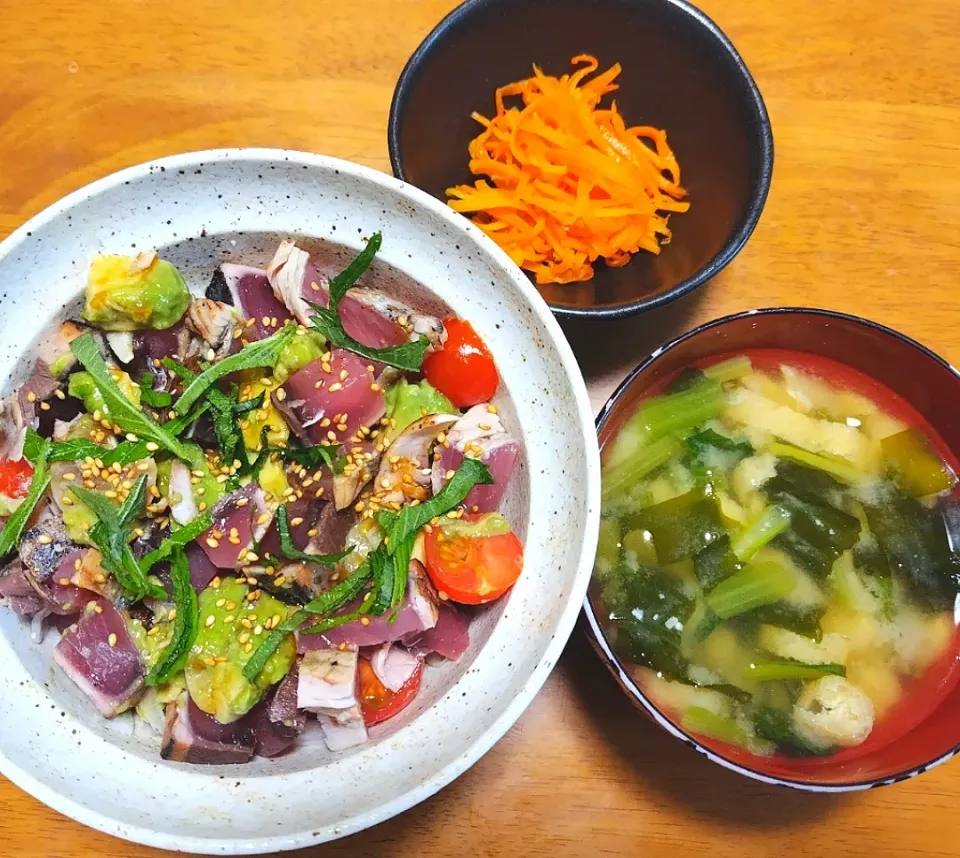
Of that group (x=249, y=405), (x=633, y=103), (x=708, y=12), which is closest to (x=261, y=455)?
(x=249, y=405)

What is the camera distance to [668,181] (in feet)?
5.71

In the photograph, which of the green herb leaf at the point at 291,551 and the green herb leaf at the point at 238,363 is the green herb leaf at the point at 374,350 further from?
the green herb leaf at the point at 291,551

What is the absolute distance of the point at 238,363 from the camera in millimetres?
1334

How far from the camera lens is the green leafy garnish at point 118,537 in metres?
1.27

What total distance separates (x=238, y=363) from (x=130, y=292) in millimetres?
202

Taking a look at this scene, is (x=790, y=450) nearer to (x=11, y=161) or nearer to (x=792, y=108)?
(x=792, y=108)

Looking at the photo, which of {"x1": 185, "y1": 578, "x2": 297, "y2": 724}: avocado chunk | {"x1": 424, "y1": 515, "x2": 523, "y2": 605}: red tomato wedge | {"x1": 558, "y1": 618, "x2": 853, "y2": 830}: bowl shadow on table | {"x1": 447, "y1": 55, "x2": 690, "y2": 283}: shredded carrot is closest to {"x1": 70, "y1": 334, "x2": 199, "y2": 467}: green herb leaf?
{"x1": 185, "y1": 578, "x2": 297, "y2": 724}: avocado chunk

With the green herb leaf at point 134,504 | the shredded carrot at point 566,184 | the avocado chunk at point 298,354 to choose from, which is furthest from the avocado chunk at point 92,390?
the shredded carrot at point 566,184

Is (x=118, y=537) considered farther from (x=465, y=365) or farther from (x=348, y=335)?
(x=465, y=365)

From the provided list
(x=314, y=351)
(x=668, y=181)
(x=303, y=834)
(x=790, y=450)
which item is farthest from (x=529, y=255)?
(x=303, y=834)

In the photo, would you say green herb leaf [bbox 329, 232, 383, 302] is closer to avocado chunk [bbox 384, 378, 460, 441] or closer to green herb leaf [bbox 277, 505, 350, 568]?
avocado chunk [bbox 384, 378, 460, 441]

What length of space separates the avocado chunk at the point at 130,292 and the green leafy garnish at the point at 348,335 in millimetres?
241

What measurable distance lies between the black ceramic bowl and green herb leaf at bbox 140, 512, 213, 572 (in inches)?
28.0

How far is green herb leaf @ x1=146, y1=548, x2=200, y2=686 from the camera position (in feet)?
4.17
